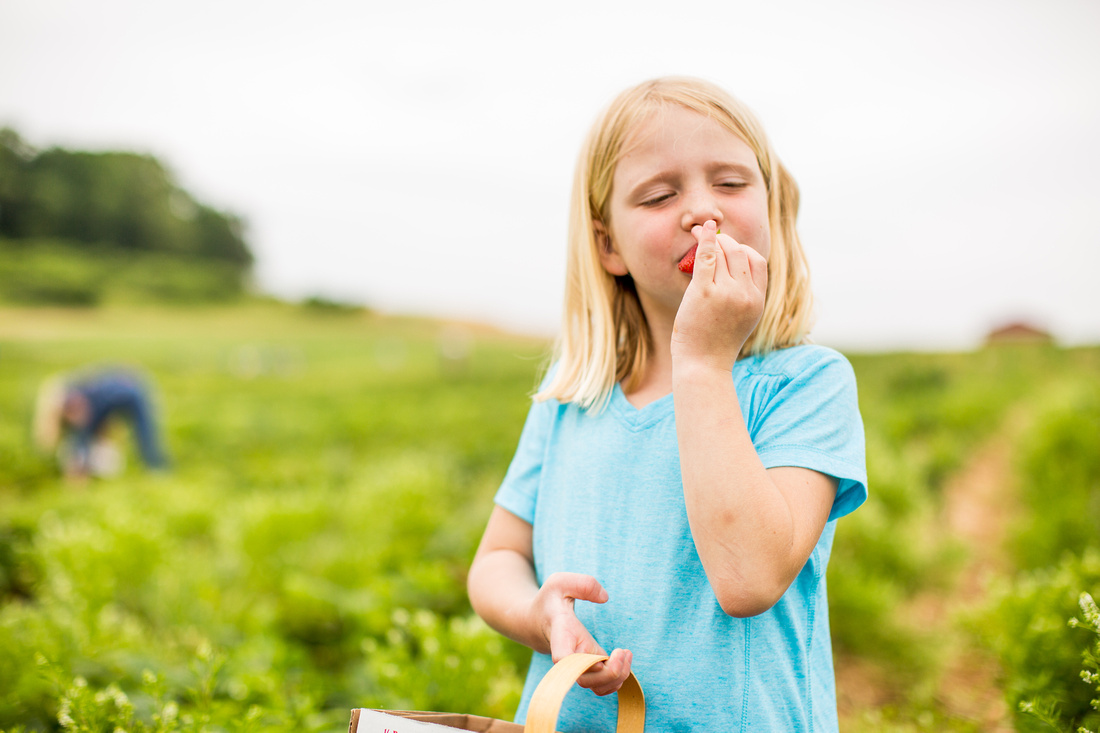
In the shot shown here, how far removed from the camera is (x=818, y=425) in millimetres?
1115

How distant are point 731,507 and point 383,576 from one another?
3067 mm

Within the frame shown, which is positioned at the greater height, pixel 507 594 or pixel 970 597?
pixel 507 594

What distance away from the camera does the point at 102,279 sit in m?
23.4

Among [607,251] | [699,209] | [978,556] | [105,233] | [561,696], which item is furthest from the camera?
[105,233]

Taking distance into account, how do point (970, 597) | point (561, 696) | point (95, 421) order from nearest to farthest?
point (561, 696)
point (970, 597)
point (95, 421)

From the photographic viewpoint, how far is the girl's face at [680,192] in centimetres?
121

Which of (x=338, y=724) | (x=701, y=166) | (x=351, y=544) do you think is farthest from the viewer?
(x=351, y=544)

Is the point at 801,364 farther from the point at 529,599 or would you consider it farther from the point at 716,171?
the point at 529,599

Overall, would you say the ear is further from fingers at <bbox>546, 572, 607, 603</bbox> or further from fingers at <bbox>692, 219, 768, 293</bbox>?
fingers at <bbox>546, 572, 607, 603</bbox>

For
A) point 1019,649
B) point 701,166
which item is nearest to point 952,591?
point 1019,649

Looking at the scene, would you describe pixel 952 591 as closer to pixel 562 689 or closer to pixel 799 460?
pixel 799 460

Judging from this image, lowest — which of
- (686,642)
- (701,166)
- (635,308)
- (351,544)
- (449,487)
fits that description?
(449,487)

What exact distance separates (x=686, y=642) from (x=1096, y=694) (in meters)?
1.34

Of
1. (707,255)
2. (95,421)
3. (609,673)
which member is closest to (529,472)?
(609,673)
